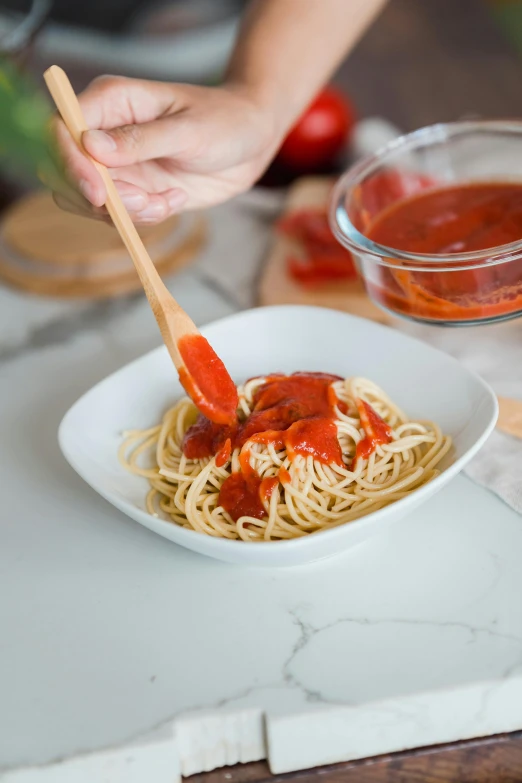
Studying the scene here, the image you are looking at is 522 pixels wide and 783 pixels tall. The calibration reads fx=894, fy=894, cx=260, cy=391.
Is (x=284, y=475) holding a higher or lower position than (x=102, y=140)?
lower

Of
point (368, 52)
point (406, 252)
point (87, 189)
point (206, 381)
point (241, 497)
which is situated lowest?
point (368, 52)

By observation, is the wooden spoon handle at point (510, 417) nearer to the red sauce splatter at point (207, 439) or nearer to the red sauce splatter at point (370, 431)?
the red sauce splatter at point (370, 431)

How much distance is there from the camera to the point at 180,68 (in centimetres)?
434

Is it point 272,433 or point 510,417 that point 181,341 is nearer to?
point 272,433

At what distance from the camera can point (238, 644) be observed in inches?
57.3

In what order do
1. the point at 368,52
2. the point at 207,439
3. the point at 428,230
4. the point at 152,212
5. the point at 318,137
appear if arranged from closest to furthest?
the point at 207,439 → the point at 152,212 → the point at 428,230 → the point at 318,137 → the point at 368,52

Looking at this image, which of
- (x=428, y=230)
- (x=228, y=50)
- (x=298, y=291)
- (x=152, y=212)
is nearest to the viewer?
(x=152, y=212)

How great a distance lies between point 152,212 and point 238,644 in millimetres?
853

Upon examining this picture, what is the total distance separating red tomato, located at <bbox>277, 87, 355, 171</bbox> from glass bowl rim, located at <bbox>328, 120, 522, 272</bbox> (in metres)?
0.80

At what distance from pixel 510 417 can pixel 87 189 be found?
0.93m

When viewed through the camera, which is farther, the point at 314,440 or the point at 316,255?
the point at 316,255

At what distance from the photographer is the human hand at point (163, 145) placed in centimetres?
157

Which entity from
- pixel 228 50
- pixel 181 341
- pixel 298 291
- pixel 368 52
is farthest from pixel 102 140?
pixel 368 52

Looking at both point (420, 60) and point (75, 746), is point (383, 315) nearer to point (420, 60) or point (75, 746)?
A: point (75, 746)
